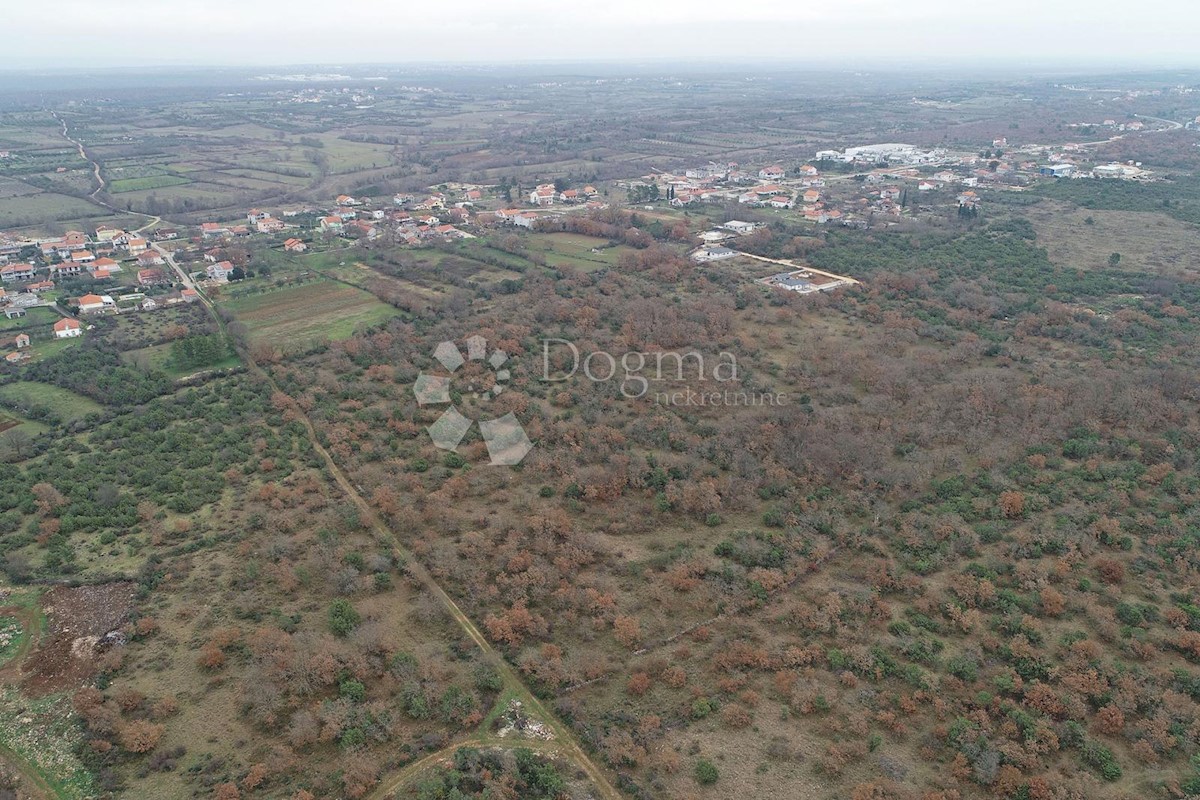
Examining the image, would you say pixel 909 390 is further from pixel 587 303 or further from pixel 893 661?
pixel 587 303

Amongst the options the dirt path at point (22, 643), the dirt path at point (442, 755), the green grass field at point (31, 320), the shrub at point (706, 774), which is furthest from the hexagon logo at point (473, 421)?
the green grass field at point (31, 320)

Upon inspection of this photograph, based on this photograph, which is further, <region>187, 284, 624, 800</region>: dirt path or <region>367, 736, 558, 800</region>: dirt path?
<region>187, 284, 624, 800</region>: dirt path

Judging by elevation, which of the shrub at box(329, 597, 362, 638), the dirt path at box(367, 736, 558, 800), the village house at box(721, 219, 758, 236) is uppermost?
the village house at box(721, 219, 758, 236)

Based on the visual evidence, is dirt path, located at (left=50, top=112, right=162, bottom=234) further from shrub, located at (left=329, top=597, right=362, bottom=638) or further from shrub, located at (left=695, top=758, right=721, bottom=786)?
shrub, located at (left=695, top=758, right=721, bottom=786)

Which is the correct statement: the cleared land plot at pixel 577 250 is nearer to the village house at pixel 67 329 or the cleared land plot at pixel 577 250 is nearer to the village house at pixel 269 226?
the village house at pixel 269 226

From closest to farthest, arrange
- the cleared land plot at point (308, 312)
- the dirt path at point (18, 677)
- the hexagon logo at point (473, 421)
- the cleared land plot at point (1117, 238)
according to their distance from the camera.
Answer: the dirt path at point (18, 677)
the hexagon logo at point (473, 421)
the cleared land plot at point (308, 312)
the cleared land plot at point (1117, 238)

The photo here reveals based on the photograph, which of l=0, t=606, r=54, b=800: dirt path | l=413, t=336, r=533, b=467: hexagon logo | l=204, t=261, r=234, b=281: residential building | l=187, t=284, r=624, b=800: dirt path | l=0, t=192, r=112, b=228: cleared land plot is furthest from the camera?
l=0, t=192, r=112, b=228: cleared land plot

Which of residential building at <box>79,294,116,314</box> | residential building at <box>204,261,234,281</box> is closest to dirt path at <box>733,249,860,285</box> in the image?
residential building at <box>204,261,234,281</box>
